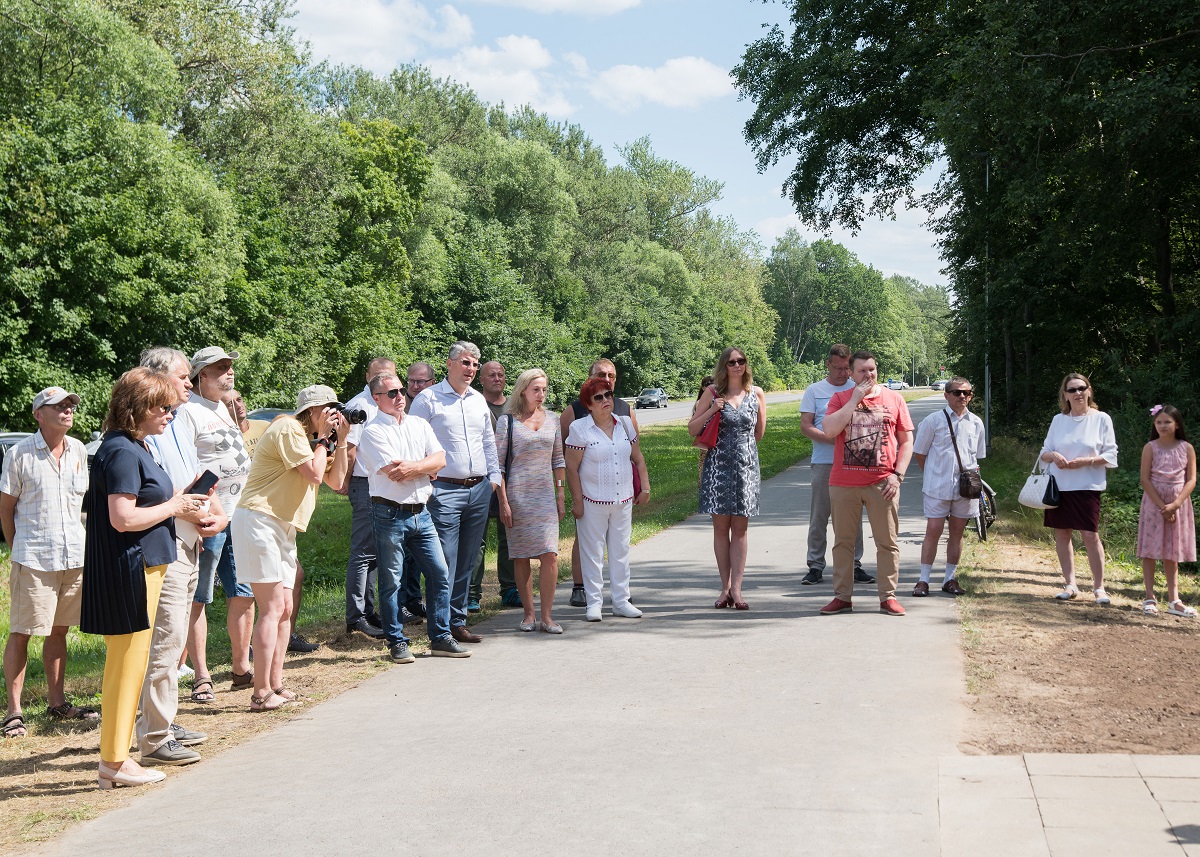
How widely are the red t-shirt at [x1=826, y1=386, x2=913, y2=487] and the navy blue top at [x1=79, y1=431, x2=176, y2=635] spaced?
206 inches

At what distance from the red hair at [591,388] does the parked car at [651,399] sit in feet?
193

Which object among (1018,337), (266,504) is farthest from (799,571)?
(1018,337)

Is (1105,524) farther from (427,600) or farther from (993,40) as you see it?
(427,600)

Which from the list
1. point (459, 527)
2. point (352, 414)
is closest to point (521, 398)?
point (459, 527)

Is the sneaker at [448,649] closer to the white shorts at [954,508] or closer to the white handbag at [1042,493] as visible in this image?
the white shorts at [954,508]

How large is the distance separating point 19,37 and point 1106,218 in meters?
23.8

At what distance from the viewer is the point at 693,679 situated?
6.76m

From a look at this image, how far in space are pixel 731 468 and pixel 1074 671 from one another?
10.1 feet

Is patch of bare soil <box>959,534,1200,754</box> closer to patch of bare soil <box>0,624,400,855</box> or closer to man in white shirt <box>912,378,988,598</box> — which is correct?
man in white shirt <box>912,378,988,598</box>

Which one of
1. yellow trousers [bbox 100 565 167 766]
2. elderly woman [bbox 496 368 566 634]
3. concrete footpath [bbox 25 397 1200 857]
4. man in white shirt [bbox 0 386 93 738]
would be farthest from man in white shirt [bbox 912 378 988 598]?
man in white shirt [bbox 0 386 93 738]

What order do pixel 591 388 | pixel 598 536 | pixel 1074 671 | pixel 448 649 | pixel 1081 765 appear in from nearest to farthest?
pixel 1081 765, pixel 1074 671, pixel 448 649, pixel 591 388, pixel 598 536

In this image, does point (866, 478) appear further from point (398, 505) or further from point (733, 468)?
point (398, 505)

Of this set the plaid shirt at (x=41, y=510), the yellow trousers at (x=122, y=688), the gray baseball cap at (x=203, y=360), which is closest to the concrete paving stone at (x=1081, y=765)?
the yellow trousers at (x=122, y=688)

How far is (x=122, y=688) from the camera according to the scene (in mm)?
5176
